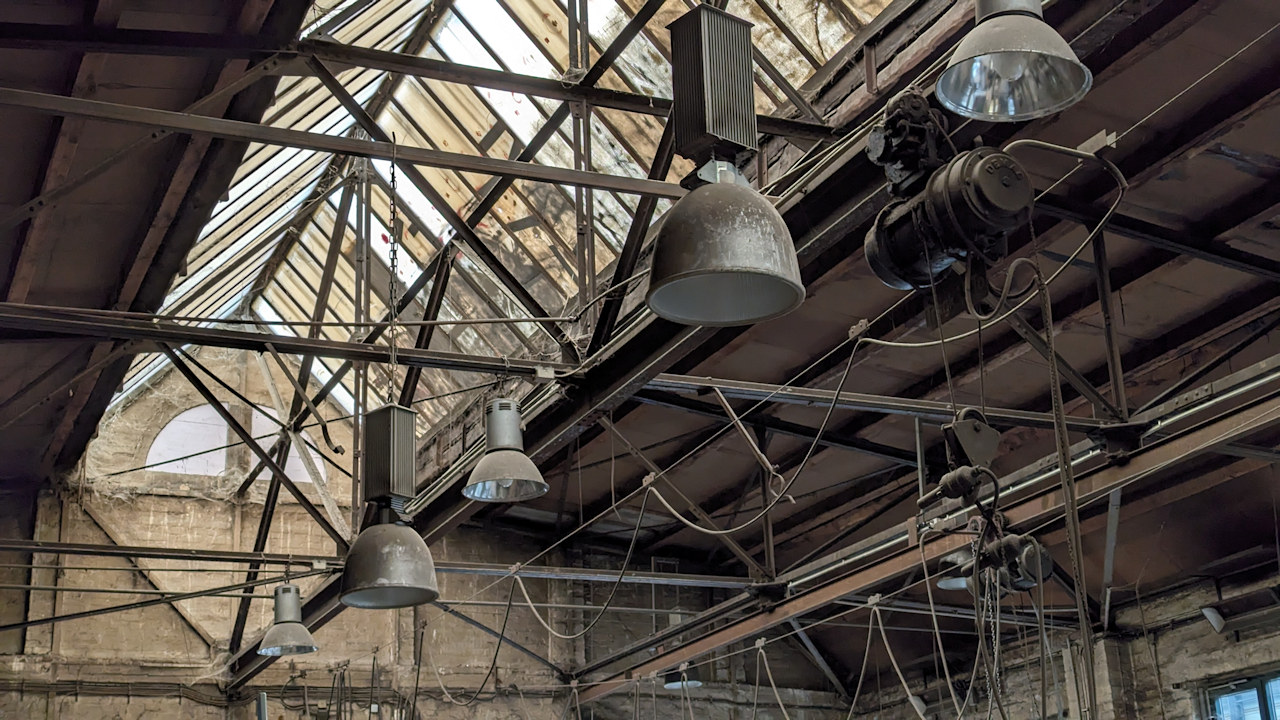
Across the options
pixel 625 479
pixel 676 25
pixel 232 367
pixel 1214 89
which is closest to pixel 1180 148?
pixel 1214 89

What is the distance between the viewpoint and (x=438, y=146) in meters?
12.2

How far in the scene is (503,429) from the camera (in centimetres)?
771

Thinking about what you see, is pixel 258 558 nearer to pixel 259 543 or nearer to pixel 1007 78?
pixel 259 543

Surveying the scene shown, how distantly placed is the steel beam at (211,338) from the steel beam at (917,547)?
2903 mm

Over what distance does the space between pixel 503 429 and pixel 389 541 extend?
1642 millimetres

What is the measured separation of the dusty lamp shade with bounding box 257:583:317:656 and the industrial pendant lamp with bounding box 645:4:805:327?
6616 millimetres

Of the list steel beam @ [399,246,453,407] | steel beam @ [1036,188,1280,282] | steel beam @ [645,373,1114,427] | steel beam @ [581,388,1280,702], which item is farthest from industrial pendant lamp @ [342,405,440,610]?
steel beam @ [1036,188,1280,282]

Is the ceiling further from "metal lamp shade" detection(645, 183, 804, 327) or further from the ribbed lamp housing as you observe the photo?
the ribbed lamp housing

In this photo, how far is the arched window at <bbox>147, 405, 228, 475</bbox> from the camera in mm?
14609

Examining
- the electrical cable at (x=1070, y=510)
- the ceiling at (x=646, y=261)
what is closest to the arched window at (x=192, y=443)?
the ceiling at (x=646, y=261)

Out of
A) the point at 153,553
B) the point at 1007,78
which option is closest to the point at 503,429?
the point at 1007,78

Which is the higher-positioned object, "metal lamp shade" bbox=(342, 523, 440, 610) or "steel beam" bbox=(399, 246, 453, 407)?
"steel beam" bbox=(399, 246, 453, 407)

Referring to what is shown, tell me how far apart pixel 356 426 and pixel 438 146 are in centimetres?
Answer: 294

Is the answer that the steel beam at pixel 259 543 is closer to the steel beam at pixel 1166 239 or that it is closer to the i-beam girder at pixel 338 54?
the i-beam girder at pixel 338 54
